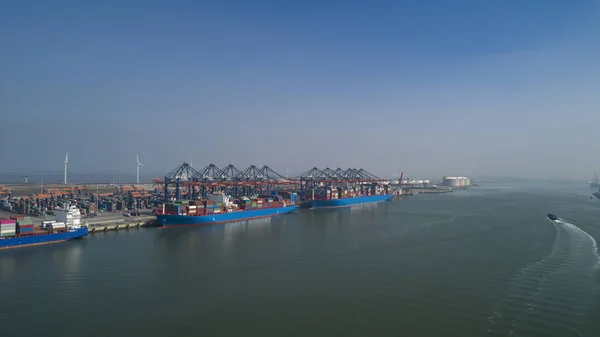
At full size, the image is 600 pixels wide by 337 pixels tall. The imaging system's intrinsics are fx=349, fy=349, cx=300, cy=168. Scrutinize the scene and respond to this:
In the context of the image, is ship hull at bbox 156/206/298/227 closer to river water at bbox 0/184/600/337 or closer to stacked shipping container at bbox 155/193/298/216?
stacked shipping container at bbox 155/193/298/216

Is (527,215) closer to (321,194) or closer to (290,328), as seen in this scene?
(321,194)

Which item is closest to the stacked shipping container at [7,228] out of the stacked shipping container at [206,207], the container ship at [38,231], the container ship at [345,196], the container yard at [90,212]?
the container ship at [38,231]

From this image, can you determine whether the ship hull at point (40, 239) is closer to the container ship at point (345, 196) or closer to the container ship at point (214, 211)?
the container ship at point (214, 211)

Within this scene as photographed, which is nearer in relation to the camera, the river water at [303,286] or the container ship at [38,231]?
the river water at [303,286]

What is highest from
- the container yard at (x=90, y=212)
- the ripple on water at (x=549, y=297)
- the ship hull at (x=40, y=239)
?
the container yard at (x=90, y=212)

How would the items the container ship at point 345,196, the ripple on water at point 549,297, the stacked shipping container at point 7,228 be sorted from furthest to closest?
the container ship at point 345,196 → the stacked shipping container at point 7,228 → the ripple on water at point 549,297

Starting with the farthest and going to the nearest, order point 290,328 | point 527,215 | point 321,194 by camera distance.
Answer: point 321,194
point 527,215
point 290,328

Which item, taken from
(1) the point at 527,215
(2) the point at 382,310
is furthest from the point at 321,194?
(2) the point at 382,310
